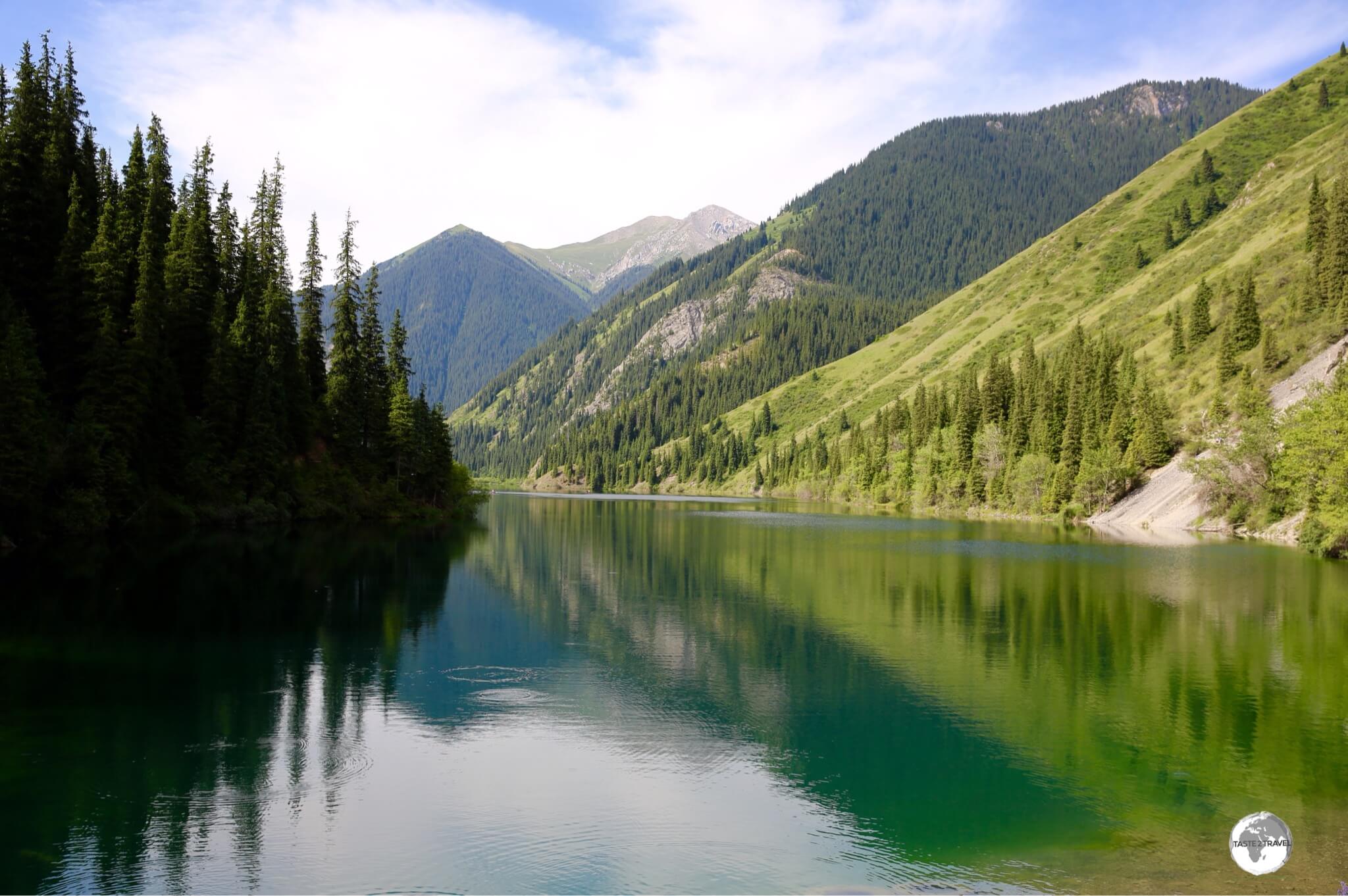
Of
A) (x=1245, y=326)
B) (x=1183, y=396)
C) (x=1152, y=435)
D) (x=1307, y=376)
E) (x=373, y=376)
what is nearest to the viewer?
(x=1307, y=376)

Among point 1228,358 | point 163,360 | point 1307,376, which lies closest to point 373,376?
point 163,360

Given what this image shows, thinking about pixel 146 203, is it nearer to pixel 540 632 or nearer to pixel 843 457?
pixel 540 632

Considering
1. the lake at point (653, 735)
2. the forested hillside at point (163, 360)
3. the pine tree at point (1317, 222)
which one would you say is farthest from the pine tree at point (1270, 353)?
the forested hillside at point (163, 360)

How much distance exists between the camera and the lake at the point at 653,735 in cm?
1395

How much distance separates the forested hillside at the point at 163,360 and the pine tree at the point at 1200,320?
332ft

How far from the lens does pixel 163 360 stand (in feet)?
208

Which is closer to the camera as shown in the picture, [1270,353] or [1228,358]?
[1270,353]

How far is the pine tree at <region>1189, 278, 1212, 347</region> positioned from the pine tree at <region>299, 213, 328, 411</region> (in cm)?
11093

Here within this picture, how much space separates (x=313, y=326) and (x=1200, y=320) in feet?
368

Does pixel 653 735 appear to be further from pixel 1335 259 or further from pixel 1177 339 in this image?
pixel 1177 339

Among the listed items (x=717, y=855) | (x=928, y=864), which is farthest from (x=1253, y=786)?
(x=717, y=855)

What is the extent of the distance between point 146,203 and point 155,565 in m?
43.6

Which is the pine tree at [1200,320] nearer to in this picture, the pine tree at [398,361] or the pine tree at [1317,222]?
the pine tree at [1317,222]

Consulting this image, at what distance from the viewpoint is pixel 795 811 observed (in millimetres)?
16203
